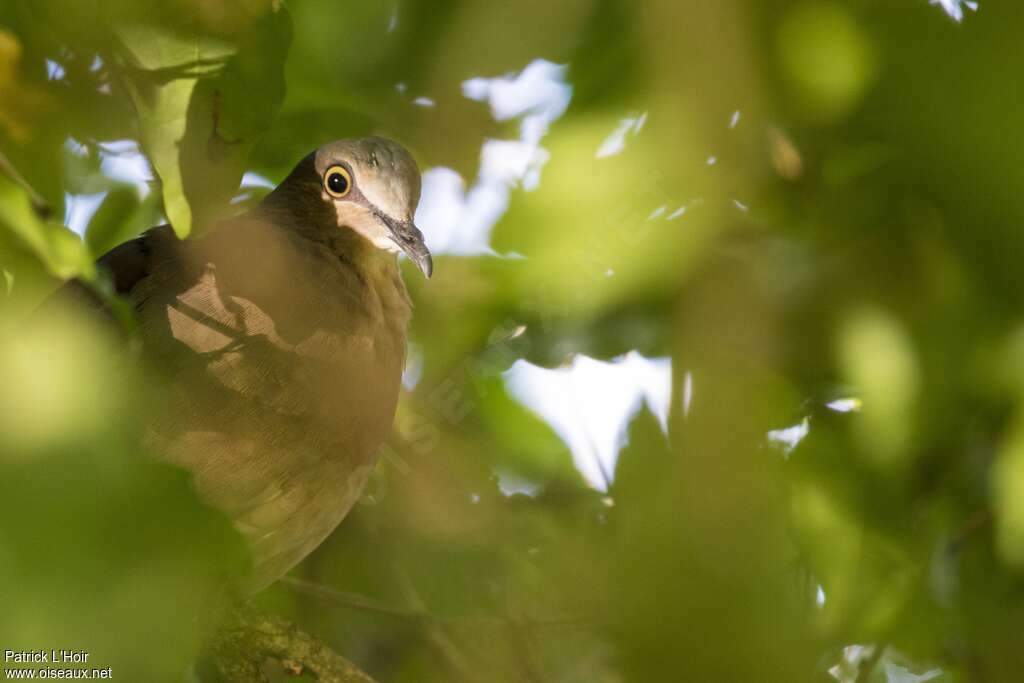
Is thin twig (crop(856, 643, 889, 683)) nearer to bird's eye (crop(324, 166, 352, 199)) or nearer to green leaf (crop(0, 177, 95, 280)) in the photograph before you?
green leaf (crop(0, 177, 95, 280))

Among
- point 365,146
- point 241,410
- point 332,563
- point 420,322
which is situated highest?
point 365,146

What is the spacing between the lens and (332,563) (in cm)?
341

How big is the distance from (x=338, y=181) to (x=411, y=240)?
317 mm

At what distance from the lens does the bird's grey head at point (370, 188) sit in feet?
9.57

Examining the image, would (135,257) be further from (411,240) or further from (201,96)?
(201,96)

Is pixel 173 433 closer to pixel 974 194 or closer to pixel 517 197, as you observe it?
pixel 517 197

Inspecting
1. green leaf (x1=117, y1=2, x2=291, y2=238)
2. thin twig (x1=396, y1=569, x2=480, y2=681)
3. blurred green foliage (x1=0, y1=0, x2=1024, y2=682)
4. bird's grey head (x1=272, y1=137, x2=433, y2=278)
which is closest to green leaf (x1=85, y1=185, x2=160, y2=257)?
blurred green foliage (x1=0, y1=0, x2=1024, y2=682)

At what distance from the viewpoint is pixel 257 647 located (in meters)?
2.57

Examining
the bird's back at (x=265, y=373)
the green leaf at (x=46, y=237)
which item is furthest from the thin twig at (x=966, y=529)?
the green leaf at (x=46, y=237)

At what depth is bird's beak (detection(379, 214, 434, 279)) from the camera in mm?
2867

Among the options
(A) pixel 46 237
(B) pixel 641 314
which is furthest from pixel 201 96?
(B) pixel 641 314

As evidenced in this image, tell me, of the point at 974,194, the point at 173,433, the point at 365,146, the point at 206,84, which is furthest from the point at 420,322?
the point at 974,194

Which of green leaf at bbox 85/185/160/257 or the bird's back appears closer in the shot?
the bird's back

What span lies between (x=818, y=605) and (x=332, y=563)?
1.60 meters
